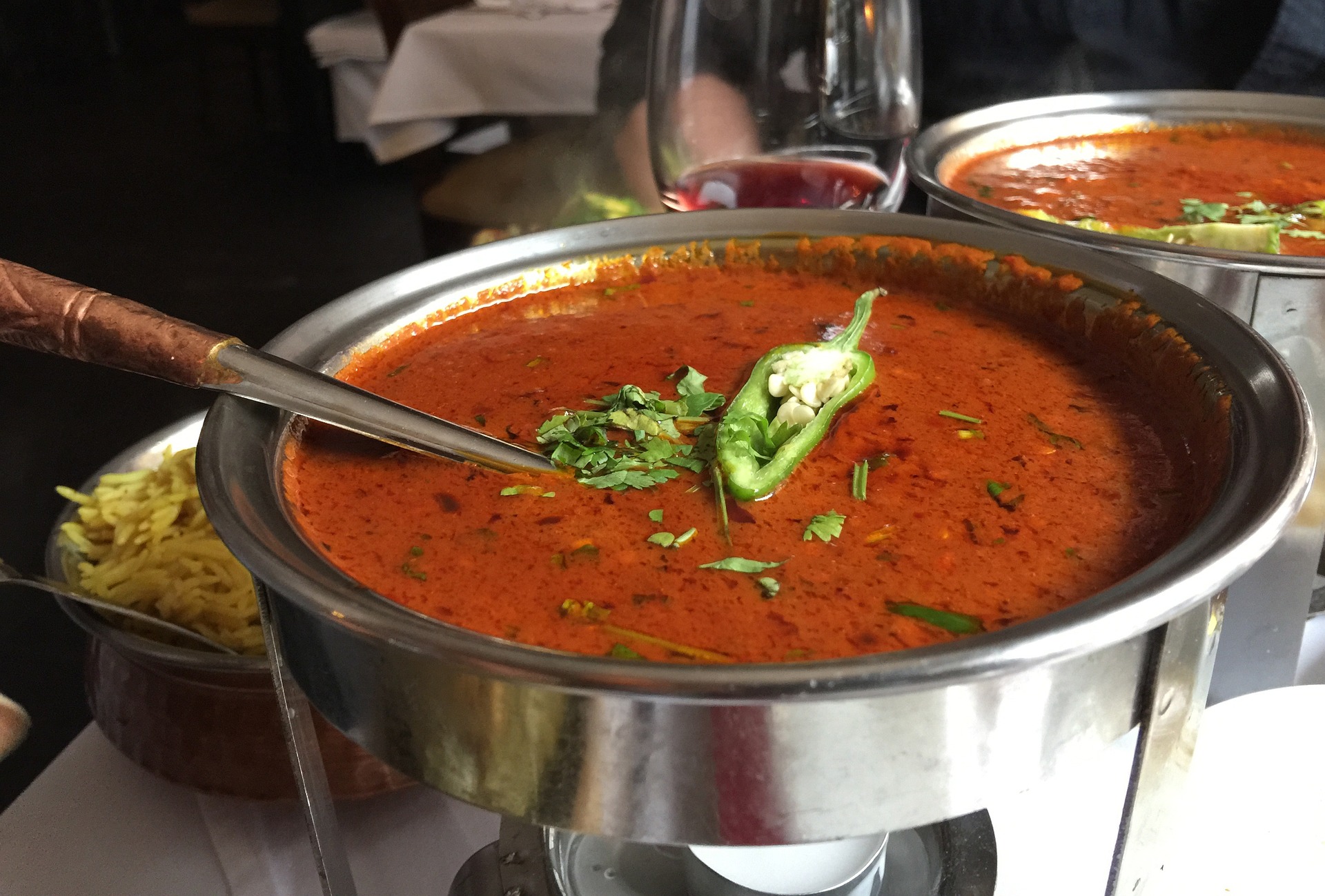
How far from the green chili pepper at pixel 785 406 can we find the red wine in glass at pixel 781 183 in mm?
419

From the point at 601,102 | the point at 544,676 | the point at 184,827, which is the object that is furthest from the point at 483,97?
the point at 544,676

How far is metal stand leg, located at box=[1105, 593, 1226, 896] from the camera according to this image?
0.68 metres

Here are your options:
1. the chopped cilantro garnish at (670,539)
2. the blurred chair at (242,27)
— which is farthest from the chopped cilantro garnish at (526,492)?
the blurred chair at (242,27)

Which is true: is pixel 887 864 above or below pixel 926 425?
below

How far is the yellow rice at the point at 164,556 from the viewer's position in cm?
110

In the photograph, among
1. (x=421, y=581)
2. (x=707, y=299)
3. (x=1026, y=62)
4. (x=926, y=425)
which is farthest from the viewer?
(x=1026, y=62)

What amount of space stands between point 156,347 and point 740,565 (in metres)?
0.45

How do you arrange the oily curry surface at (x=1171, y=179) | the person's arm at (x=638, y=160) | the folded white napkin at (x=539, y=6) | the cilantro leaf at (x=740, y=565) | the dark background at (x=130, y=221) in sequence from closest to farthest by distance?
the cilantro leaf at (x=740, y=565) < the oily curry surface at (x=1171, y=179) < the person's arm at (x=638, y=160) < the dark background at (x=130, y=221) < the folded white napkin at (x=539, y=6)

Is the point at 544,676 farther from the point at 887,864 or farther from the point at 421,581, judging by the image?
the point at 887,864

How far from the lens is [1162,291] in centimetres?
103

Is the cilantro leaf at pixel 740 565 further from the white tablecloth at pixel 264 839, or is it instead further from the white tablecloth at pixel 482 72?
the white tablecloth at pixel 482 72

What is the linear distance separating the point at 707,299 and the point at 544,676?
728mm

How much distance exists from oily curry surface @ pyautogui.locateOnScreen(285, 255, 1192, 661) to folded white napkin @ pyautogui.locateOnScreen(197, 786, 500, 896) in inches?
14.1

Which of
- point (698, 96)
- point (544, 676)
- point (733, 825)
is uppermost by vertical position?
point (698, 96)
